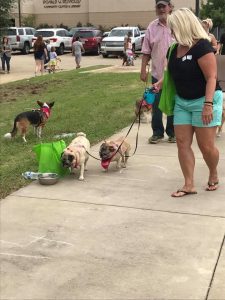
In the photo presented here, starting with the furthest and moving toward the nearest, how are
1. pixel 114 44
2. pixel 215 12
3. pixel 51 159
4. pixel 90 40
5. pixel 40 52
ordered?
pixel 90 40, pixel 114 44, pixel 215 12, pixel 40 52, pixel 51 159

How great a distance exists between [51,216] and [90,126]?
4308 millimetres

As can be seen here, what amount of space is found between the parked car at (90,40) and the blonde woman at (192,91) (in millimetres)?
30244

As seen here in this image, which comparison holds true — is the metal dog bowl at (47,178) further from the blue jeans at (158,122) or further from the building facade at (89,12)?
the building facade at (89,12)

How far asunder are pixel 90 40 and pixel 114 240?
3170cm

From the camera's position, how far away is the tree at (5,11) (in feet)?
74.9

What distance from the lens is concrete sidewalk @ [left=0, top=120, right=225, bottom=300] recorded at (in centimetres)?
331

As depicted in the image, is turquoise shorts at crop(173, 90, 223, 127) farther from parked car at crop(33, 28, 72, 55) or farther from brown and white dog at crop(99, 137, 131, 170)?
parked car at crop(33, 28, 72, 55)

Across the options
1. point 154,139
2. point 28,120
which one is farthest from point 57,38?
point 154,139

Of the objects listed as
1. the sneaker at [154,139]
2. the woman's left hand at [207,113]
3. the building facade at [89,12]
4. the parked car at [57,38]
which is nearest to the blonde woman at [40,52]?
the parked car at [57,38]

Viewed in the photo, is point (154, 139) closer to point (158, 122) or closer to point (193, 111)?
point (158, 122)

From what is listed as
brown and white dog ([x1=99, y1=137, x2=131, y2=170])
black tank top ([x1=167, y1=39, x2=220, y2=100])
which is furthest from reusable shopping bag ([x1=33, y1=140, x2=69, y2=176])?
black tank top ([x1=167, y1=39, x2=220, y2=100])

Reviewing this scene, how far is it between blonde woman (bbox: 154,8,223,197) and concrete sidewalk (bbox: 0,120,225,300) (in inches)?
14.9

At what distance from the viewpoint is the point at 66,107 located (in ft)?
36.9

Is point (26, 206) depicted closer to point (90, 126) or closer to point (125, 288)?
point (125, 288)
